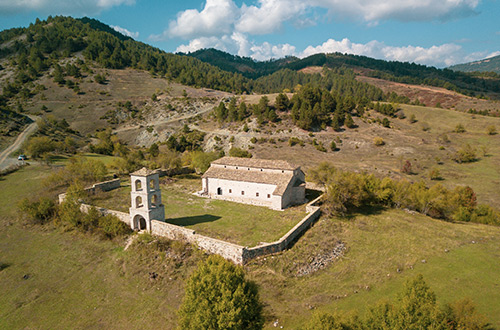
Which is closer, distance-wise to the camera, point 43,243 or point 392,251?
point 392,251

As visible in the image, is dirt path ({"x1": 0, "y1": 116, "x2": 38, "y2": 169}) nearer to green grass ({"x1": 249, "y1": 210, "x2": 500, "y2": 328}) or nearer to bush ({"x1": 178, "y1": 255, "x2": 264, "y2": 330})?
bush ({"x1": 178, "y1": 255, "x2": 264, "y2": 330})

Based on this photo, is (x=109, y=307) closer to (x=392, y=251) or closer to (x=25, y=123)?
(x=392, y=251)

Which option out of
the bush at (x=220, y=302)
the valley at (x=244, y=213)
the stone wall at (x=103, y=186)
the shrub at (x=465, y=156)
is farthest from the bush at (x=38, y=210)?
the shrub at (x=465, y=156)

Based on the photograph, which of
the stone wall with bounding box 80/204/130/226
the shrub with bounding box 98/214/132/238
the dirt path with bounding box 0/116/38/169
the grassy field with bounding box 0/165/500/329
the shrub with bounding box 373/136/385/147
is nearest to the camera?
the grassy field with bounding box 0/165/500/329

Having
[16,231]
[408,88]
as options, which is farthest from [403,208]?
[408,88]

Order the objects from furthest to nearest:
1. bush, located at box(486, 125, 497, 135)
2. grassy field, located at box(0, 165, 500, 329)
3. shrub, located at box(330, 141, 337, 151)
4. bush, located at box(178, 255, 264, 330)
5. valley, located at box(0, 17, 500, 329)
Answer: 1. bush, located at box(486, 125, 497, 135)
2. shrub, located at box(330, 141, 337, 151)
3. valley, located at box(0, 17, 500, 329)
4. grassy field, located at box(0, 165, 500, 329)
5. bush, located at box(178, 255, 264, 330)

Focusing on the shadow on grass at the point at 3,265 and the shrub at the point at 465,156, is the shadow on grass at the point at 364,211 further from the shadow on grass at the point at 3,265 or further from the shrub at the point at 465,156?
the shrub at the point at 465,156

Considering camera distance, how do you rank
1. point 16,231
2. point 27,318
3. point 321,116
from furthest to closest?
point 321,116 < point 16,231 < point 27,318

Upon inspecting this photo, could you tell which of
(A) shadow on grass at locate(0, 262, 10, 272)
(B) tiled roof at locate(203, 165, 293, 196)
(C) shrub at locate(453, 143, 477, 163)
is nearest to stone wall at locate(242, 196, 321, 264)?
(B) tiled roof at locate(203, 165, 293, 196)

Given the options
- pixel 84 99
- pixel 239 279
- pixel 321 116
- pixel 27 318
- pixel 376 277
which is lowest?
pixel 27 318
